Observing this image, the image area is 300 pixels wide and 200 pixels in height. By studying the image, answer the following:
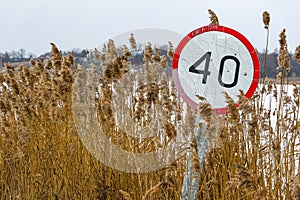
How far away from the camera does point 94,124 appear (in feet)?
8.16

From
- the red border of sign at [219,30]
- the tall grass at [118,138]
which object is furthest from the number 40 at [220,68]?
the tall grass at [118,138]

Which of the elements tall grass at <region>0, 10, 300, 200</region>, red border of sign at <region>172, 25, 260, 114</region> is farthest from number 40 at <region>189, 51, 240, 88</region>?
tall grass at <region>0, 10, 300, 200</region>

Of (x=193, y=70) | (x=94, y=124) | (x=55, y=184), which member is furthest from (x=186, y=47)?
(x=55, y=184)

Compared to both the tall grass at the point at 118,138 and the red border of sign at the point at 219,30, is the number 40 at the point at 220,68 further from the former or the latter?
the tall grass at the point at 118,138

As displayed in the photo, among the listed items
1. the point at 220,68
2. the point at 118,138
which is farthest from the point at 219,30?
the point at 118,138

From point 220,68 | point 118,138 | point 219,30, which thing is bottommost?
point 118,138

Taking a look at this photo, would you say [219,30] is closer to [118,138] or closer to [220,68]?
[220,68]

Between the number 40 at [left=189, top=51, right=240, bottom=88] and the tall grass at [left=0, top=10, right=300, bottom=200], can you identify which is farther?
the tall grass at [left=0, top=10, right=300, bottom=200]

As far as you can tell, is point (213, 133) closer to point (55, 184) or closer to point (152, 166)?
point (152, 166)

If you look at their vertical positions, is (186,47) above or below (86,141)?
above

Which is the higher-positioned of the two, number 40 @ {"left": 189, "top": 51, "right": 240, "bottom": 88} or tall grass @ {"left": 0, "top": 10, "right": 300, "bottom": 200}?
number 40 @ {"left": 189, "top": 51, "right": 240, "bottom": 88}

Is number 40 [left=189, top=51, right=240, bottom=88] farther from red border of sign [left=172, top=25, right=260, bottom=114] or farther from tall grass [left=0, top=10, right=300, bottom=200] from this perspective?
tall grass [left=0, top=10, right=300, bottom=200]

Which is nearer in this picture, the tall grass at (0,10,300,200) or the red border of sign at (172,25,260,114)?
the red border of sign at (172,25,260,114)

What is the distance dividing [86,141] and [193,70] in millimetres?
933
